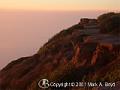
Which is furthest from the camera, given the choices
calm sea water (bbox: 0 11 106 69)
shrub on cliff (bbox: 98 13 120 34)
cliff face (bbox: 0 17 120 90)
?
calm sea water (bbox: 0 11 106 69)

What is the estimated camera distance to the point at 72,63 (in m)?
18.8

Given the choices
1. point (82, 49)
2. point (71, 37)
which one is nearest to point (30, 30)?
point (71, 37)

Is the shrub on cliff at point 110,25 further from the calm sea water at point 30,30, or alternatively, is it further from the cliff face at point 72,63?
the calm sea water at point 30,30

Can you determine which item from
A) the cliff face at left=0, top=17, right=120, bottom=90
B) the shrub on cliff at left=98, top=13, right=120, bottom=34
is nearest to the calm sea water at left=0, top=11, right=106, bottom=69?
the cliff face at left=0, top=17, right=120, bottom=90

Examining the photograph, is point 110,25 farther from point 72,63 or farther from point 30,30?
point 30,30

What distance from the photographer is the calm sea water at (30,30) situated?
93.2 feet

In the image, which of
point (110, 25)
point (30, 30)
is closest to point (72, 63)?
point (110, 25)

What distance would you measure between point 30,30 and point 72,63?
45.1 ft

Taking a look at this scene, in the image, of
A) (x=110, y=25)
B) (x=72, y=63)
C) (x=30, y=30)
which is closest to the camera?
(x=72, y=63)

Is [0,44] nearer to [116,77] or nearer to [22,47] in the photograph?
[22,47]

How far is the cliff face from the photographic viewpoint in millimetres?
17844

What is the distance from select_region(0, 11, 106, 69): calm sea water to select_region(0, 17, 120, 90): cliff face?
4619 millimetres

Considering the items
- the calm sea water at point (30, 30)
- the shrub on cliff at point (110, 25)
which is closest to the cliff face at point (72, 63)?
the shrub on cliff at point (110, 25)

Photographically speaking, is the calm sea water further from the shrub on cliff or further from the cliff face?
the shrub on cliff
